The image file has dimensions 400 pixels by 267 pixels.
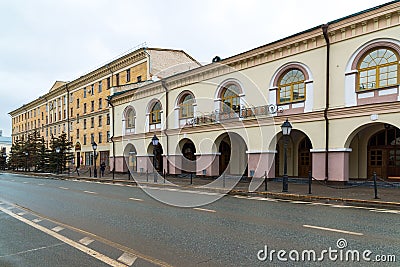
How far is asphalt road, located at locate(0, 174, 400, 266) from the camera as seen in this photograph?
527cm

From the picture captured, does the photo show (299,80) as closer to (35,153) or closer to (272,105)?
(272,105)

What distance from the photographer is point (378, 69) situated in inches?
625

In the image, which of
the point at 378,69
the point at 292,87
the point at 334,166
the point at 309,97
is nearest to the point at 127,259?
the point at 334,166

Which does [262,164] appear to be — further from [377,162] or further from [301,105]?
[377,162]

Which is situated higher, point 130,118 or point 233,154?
point 130,118

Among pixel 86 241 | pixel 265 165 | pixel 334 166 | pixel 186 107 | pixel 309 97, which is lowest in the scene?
pixel 86 241

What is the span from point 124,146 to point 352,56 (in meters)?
24.3

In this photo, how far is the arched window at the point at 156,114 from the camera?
2977 cm


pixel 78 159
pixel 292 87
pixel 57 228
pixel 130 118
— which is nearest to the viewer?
pixel 57 228

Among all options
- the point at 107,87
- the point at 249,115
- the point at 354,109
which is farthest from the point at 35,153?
the point at 354,109

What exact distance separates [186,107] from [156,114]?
15.0 ft

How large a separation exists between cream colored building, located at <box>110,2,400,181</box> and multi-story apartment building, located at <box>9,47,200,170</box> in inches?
377

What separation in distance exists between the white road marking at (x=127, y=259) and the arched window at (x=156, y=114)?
24.6 metres

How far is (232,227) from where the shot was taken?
760 cm
